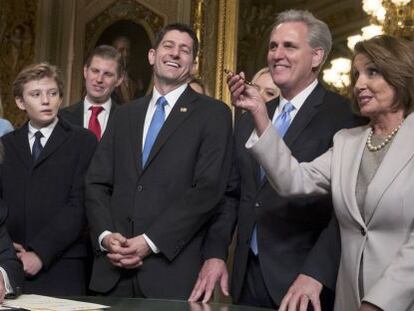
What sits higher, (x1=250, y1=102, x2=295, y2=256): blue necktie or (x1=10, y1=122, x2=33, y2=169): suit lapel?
(x1=250, y1=102, x2=295, y2=256): blue necktie

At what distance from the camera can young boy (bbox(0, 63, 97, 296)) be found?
Result: 3.29 meters

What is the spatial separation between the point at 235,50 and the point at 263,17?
75 cm

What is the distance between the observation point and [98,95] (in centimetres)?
423

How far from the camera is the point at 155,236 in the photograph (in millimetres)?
2912

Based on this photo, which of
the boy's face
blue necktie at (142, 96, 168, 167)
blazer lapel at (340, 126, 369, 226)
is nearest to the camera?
blazer lapel at (340, 126, 369, 226)

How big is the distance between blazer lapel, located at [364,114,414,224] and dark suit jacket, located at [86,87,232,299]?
0.80 m

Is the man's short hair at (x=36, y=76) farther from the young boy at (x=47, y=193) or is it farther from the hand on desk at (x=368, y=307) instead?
the hand on desk at (x=368, y=307)

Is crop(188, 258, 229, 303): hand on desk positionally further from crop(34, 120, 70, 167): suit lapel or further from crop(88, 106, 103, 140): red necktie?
crop(88, 106, 103, 140): red necktie

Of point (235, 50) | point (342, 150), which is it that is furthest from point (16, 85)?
point (235, 50)

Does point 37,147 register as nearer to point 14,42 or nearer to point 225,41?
point 225,41

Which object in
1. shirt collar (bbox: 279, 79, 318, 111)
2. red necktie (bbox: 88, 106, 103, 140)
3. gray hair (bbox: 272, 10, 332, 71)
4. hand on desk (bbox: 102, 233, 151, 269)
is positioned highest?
gray hair (bbox: 272, 10, 332, 71)

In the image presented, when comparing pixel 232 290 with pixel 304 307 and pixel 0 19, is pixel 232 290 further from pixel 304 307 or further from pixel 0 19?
pixel 0 19

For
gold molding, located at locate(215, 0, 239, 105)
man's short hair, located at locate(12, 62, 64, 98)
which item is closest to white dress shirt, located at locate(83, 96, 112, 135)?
man's short hair, located at locate(12, 62, 64, 98)

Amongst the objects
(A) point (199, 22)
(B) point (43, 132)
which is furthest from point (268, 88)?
(A) point (199, 22)
